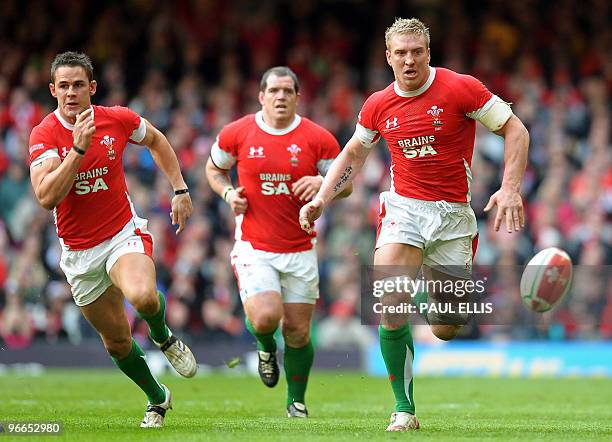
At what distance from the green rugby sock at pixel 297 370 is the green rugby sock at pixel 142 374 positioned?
1.72 metres

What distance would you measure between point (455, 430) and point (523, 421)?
1.47 meters

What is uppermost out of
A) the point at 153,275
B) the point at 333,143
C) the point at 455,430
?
the point at 333,143

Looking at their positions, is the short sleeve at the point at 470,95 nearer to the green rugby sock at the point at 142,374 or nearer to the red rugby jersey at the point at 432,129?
the red rugby jersey at the point at 432,129

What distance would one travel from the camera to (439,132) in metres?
9.79

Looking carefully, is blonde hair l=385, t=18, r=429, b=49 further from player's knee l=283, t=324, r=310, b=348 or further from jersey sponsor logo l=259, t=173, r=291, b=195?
player's knee l=283, t=324, r=310, b=348

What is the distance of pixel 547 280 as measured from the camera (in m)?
10.6

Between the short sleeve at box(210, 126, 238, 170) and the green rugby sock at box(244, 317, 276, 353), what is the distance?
1567 mm

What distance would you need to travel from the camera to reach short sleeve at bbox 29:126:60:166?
382 inches

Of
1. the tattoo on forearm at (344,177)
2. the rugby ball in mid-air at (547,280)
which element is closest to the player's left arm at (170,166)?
the tattoo on forearm at (344,177)

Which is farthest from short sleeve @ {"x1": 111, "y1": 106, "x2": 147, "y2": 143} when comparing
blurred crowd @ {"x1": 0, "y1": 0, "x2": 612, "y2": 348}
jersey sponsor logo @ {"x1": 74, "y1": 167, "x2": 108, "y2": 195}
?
blurred crowd @ {"x1": 0, "y1": 0, "x2": 612, "y2": 348}

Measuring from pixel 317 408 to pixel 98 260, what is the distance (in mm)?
3640

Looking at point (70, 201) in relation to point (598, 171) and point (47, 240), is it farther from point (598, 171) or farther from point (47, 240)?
point (598, 171)

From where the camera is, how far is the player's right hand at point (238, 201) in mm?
11727

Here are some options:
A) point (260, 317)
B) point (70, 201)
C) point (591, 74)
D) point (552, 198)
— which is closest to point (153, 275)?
point (70, 201)
